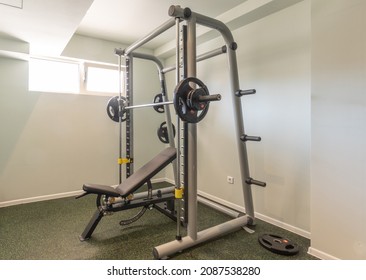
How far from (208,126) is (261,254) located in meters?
1.96

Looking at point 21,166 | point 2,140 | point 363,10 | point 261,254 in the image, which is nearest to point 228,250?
point 261,254

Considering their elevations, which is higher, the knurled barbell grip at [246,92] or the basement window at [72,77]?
Result: the basement window at [72,77]

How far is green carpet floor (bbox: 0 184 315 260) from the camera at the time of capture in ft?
6.45

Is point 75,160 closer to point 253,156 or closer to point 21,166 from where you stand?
point 21,166

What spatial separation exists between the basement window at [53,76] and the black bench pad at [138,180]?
216cm

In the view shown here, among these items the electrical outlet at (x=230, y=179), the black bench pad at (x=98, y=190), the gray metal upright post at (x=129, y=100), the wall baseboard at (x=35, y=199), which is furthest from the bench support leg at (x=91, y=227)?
the electrical outlet at (x=230, y=179)

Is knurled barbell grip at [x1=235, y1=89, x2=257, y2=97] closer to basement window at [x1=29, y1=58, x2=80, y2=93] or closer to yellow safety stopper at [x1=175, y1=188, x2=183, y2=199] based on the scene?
yellow safety stopper at [x1=175, y1=188, x2=183, y2=199]

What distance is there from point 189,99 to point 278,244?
1.52 meters

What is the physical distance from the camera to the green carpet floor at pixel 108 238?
1966mm

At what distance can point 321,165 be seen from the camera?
1880 mm

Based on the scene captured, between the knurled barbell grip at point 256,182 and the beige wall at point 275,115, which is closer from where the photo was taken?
the knurled barbell grip at point 256,182

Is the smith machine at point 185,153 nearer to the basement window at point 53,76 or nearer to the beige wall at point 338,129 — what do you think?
the beige wall at point 338,129

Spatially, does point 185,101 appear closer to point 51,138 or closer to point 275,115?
point 275,115

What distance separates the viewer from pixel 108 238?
2.28 metres
